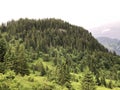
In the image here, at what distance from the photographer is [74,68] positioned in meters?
183

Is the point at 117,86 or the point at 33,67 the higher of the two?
the point at 33,67

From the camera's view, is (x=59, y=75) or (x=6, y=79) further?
(x=59, y=75)

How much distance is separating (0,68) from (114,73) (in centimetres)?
14131

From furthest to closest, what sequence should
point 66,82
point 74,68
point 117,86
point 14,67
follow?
point 74,68, point 117,86, point 66,82, point 14,67

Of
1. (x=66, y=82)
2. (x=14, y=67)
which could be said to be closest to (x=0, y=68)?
(x=14, y=67)

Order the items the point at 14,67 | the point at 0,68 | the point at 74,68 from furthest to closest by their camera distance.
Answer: the point at 74,68
the point at 14,67
the point at 0,68

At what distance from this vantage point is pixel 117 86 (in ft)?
498

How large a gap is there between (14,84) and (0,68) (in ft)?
50.4

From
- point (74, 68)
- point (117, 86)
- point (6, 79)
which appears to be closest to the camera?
point (6, 79)

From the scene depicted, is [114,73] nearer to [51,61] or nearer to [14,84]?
[51,61]

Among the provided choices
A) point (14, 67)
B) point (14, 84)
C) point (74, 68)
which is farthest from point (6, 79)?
point (74, 68)

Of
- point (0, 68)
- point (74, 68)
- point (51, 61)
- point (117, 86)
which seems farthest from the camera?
point (51, 61)

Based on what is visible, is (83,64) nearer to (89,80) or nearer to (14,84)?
(89,80)

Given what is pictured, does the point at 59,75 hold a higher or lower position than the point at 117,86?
higher
